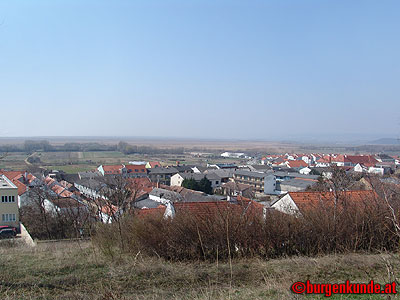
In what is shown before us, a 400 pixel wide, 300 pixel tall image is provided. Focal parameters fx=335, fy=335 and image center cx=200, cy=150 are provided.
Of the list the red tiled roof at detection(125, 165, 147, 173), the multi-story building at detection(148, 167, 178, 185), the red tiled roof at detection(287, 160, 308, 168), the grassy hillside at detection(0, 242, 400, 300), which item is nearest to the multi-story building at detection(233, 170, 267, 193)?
the multi-story building at detection(148, 167, 178, 185)

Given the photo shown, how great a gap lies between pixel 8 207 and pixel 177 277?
18.8 metres

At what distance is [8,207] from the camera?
782 inches

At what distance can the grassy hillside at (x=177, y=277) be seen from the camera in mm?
4098

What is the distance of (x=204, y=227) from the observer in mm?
6055

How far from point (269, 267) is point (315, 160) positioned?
6807cm

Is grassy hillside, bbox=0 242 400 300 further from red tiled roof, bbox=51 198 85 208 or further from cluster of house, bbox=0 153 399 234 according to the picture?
red tiled roof, bbox=51 198 85 208

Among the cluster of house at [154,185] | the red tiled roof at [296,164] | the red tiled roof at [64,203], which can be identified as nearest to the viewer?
the red tiled roof at [64,203]

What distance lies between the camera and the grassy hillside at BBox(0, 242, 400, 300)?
13.4 feet

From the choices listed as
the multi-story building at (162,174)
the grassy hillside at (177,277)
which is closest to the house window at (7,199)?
the grassy hillside at (177,277)

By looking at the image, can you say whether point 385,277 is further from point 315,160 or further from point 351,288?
point 315,160

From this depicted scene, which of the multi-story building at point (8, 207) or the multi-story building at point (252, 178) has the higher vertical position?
the multi-story building at point (8, 207)

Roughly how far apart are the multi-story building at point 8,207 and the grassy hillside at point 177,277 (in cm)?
1588

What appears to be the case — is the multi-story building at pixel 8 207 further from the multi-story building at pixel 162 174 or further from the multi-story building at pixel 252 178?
the multi-story building at pixel 162 174

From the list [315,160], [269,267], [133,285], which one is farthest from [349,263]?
[315,160]
